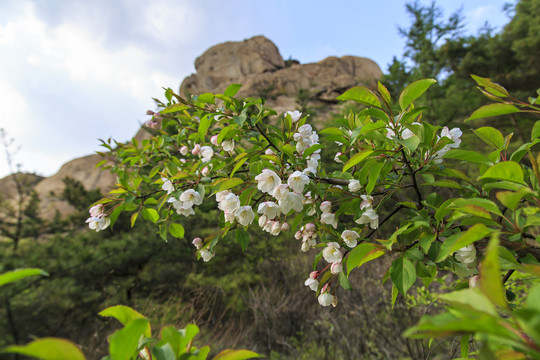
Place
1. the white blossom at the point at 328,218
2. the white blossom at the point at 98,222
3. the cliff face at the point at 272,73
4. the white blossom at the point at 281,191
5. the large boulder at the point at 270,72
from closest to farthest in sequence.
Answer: the white blossom at the point at 281,191, the white blossom at the point at 328,218, the white blossom at the point at 98,222, the cliff face at the point at 272,73, the large boulder at the point at 270,72

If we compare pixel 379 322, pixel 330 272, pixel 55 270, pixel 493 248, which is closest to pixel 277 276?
pixel 379 322

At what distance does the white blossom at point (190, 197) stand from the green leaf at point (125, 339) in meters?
0.56

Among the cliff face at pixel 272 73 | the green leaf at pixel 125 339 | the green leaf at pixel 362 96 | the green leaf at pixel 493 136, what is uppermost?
the cliff face at pixel 272 73

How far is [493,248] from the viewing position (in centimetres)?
23

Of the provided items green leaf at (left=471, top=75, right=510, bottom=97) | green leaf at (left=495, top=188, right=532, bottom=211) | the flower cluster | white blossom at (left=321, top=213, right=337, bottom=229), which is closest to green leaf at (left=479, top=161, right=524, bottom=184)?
green leaf at (left=495, top=188, right=532, bottom=211)

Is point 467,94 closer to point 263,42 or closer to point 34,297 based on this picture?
point 34,297

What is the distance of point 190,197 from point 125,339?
594 millimetres

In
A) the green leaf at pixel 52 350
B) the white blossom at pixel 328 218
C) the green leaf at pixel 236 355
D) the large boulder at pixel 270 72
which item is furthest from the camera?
the large boulder at pixel 270 72

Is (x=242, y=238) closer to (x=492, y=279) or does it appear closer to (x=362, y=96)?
(x=362, y=96)

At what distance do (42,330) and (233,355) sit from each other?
428cm

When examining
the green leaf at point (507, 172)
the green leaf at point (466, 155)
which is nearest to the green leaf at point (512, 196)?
the green leaf at point (507, 172)

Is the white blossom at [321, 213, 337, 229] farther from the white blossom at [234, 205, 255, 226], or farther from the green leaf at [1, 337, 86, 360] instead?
the green leaf at [1, 337, 86, 360]

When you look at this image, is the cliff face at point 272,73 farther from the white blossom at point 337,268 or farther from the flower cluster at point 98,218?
the white blossom at point 337,268

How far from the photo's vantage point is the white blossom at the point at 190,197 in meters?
0.86
